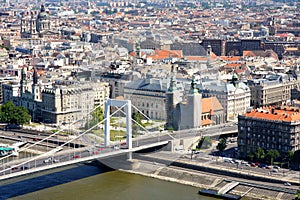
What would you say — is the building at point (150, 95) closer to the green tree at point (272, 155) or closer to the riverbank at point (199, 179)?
the riverbank at point (199, 179)

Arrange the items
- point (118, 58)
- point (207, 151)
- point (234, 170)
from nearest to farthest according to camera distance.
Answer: point (234, 170), point (207, 151), point (118, 58)

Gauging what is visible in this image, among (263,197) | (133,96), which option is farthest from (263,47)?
(263,197)

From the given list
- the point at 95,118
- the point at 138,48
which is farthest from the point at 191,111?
the point at 138,48

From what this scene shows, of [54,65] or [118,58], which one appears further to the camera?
[54,65]

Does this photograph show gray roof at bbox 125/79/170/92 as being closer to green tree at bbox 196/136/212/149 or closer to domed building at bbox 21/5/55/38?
green tree at bbox 196/136/212/149

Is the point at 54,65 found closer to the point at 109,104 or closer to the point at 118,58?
the point at 118,58

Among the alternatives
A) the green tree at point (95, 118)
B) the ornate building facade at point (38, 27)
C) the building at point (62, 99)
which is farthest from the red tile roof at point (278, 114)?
the ornate building facade at point (38, 27)
